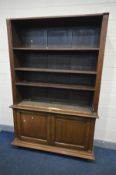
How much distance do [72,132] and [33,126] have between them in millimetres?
632

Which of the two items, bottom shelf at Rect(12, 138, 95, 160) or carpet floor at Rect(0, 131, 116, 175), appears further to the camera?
bottom shelf at Rect(12, 138, 95, 160)

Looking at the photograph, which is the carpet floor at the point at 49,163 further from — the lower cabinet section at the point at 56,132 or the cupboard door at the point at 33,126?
the cupboard door at the point at 33,126

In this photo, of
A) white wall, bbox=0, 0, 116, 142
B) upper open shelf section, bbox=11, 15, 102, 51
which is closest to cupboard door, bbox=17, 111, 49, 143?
white wall, bbox=0, 0, 116, 142

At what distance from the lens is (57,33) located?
2.07 m

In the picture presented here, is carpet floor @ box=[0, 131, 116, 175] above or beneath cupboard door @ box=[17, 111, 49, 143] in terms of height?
beneath

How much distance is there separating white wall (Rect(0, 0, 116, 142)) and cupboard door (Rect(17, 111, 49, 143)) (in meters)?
0.68

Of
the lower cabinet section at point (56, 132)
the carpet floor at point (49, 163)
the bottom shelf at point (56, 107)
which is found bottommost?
the carpet floor at point (49, 163)

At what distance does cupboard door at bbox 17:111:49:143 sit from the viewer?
2.13 metres

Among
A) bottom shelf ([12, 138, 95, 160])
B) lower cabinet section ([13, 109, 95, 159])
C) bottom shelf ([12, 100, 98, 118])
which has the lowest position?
bottom shelf ([12, 138, 95, 160])

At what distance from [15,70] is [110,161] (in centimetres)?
202

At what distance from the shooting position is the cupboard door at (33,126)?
2135 millimetres

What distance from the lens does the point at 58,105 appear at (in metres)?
2.18

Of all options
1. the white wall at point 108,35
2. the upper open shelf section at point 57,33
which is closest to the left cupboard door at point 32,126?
the white wall at point 108,35

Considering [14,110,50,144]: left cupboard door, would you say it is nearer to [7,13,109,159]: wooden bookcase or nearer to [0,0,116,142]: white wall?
[7,13,109,159]: wooden bookcase
